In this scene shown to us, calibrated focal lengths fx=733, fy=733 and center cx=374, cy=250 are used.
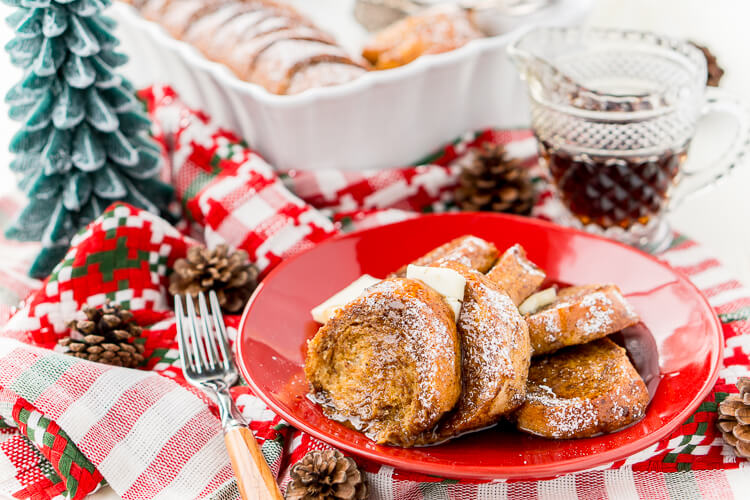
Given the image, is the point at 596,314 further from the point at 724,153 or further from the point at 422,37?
the point at 422,37

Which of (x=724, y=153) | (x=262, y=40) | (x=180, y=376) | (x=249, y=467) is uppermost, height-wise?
(x=262, y=40)

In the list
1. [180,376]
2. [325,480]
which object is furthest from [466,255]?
[180,376]

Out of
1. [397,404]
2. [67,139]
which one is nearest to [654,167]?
[397,404]

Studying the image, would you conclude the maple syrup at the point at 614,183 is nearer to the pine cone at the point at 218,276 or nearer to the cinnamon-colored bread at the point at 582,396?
the cinnamon-colored bread at the point at 582,396

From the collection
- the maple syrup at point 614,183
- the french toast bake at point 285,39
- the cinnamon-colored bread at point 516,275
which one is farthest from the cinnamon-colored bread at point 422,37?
the cinnamon-colored bread at point 516,275

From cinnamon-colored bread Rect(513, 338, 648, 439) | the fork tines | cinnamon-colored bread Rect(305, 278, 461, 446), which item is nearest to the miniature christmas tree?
the fork tines

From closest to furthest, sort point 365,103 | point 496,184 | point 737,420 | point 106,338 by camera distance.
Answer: point 737,420 < point 106,338 < point 365,103 < point 496,184
